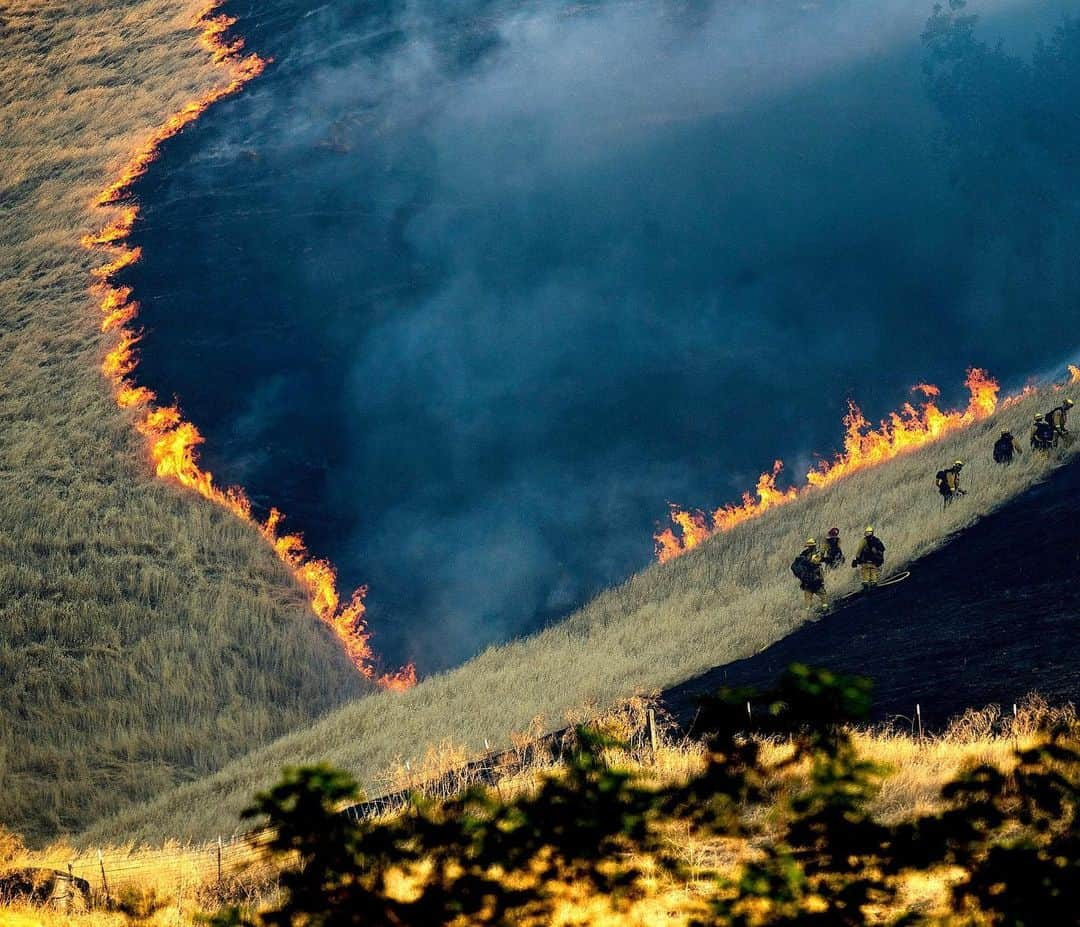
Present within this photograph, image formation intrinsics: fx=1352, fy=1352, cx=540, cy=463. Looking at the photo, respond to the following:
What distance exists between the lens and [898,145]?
167 ft

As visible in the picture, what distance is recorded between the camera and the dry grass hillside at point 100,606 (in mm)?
28109

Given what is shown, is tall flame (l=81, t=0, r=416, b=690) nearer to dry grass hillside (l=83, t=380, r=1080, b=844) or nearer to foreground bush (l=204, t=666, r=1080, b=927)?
dry grass hillside (l=83, t=380, r=1080, b=844)

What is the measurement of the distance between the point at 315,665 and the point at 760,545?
11.2 metres

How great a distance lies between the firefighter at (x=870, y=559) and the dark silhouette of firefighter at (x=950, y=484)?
3181mm

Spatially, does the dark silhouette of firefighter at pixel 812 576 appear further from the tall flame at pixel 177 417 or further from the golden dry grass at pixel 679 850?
the tall flame at pixel 177 417

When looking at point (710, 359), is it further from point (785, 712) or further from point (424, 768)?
point (785, 712)

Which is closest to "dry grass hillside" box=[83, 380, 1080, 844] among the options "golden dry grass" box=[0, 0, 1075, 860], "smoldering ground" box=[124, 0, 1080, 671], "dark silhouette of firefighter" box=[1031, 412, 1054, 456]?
"golden dry grass" box=[0, 0, 1075, 860]

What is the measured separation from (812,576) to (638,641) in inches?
182

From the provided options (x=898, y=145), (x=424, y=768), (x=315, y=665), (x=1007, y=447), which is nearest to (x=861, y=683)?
(x=424, y=768)

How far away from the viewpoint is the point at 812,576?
25.5 meters

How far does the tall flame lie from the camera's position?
35281 mm

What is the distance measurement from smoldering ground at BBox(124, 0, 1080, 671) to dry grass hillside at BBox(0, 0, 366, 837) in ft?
8.47

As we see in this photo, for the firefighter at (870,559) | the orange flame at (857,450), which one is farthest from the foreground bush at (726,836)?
the orange flame at (857,450)

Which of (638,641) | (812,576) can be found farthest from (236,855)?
(638,641)
